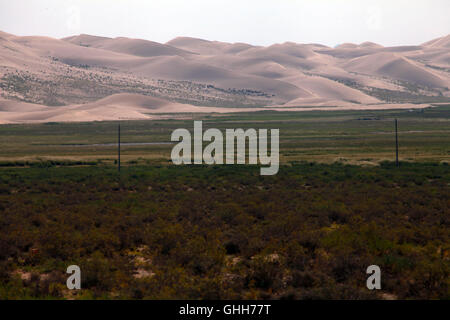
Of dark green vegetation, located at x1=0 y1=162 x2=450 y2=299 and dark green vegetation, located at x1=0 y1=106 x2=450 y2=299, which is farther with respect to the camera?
dark green vegetation, located at x1=0 y1=106 x2=450 y2=299

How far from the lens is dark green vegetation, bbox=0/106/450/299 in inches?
→ 489

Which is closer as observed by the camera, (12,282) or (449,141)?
(12,282)

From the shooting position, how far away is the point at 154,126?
116 meters

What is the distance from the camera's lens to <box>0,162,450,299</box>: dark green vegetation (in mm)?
12312

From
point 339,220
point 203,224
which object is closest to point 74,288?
point 203,224

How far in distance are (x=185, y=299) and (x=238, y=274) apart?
100 inches

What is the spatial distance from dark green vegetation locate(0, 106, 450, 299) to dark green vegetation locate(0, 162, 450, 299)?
0.15 feet

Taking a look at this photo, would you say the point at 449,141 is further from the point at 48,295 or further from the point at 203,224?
the point at 48,295

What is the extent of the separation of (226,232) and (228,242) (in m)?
1.64

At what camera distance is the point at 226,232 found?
18.0 meters

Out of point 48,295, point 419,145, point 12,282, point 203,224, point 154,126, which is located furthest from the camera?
point 154,126

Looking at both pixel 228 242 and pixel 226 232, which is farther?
pixel 226 232

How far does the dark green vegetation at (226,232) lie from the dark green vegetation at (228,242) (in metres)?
0.04

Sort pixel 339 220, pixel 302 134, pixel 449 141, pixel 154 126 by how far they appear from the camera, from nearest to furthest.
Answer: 1. pixel 339 220
2. pixel 449 141
3. pixel 302 134
4. pixel 154 126
